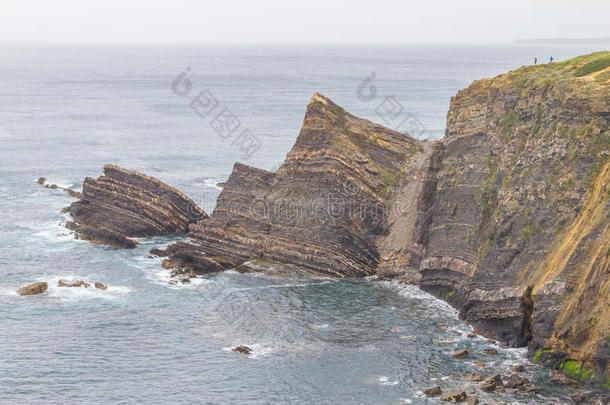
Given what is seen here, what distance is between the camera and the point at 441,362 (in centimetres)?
5378

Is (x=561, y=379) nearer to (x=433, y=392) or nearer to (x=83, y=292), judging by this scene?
(x=433, y=392)

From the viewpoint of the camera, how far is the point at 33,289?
2628 inches

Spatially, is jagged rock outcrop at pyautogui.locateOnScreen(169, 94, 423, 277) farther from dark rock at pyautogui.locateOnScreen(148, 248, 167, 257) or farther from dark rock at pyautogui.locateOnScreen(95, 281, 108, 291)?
dark rock at pyautogui.locateOnScreen(95, 281, 108, 291)

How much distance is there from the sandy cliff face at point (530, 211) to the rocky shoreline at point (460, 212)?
12cm

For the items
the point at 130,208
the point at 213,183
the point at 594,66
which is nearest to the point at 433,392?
the point at 594,66

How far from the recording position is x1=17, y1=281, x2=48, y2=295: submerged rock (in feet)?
219

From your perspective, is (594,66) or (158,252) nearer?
(594,66)

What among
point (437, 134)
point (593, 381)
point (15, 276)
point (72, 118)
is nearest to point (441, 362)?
point (593, 381)

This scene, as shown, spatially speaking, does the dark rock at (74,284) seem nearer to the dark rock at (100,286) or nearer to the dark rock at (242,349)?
the dark rock at (100,286)

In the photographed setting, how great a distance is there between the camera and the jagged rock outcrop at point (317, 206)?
249ft

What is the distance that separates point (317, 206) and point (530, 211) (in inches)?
1002

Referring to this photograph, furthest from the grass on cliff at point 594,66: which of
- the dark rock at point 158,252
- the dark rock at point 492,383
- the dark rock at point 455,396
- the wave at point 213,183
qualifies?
the wave at point 213,183

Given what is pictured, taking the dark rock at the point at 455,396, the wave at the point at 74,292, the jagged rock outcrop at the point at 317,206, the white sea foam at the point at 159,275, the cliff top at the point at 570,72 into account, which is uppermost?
the cliff top at the point at 570,72

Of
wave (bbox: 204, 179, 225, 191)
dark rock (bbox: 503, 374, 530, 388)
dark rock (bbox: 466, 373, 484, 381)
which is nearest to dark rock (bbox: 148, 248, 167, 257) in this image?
wave (bbox: 204, 179, 225, 191)
